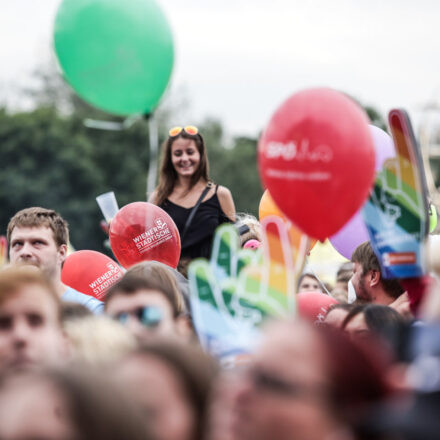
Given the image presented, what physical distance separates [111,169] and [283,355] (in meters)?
45.8

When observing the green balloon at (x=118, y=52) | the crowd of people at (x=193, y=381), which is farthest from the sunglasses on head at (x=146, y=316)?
the green balloon at (x=118, y=52)

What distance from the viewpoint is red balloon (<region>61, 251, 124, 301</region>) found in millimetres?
5754

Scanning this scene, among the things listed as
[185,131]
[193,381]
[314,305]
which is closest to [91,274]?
[185,131]

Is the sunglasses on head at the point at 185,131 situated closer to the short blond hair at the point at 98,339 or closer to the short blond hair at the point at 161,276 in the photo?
the short blond hair at the point at 161,276

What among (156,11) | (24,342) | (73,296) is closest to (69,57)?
(156,11)

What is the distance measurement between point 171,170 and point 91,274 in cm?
106

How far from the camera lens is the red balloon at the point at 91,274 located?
5.75m

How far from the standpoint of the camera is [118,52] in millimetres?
4328

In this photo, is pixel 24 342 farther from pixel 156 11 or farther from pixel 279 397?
pixel 156 11

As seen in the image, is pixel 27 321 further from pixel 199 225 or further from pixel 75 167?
pixel 75 167

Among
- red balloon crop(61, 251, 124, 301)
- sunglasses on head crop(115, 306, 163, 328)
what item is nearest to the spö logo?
sunglasses on head crop(115, 306, 163, 328)

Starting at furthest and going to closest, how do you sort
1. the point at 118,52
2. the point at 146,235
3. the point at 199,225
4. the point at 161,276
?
1. the point at 199,225
2. the point at 146,235
3. the point at 118,52
4. the point at 161,276

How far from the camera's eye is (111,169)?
1857 inches

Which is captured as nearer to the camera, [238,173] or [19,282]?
Answer: [19,282]
